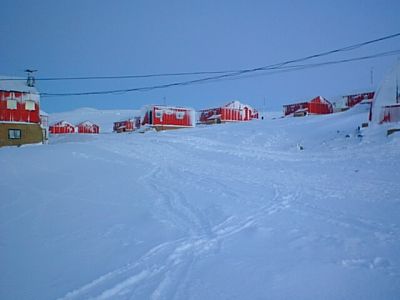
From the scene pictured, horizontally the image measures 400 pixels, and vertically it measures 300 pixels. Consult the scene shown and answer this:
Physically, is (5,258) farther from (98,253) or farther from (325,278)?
(325,278)

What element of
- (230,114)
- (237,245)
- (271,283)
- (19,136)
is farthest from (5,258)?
(230,114)

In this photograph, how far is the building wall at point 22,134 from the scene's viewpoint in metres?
30.1

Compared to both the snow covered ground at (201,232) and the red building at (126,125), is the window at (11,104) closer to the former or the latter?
the snow covered ground at (201,232)

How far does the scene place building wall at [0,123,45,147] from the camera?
30.1m

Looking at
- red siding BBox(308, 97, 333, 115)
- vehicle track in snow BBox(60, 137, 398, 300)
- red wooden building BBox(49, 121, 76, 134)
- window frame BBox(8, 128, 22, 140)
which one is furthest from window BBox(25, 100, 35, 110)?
red siding BBox(308, 97, 333, 115)

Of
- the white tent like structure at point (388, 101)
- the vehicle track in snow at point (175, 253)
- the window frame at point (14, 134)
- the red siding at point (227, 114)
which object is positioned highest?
the red siding at point (227, 114)

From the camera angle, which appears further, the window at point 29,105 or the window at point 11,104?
the window at point 29,105

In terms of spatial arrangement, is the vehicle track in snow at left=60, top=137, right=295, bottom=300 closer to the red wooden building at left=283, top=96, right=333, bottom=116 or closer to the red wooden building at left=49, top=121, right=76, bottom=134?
the red wooden building at left=283, top=96, right=333, bottom=116

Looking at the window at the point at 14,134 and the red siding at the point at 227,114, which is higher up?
the red siding at the point at 227,114

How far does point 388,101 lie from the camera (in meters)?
20.9

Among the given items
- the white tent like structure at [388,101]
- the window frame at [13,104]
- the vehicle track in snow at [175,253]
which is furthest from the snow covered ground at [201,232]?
the window frame at [13,104]

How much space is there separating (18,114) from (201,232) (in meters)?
31.2

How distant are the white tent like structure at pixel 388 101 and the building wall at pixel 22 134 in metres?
30.2

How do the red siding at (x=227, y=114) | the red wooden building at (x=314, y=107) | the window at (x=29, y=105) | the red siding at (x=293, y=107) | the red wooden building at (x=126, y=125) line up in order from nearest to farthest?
the window at (x=29, y=105), the red wooden building at (x=314, y=107), the red siding at (x=293, y=107), the red siding at (x=227, y=114), the red wooden building at (x=126, y=125)
